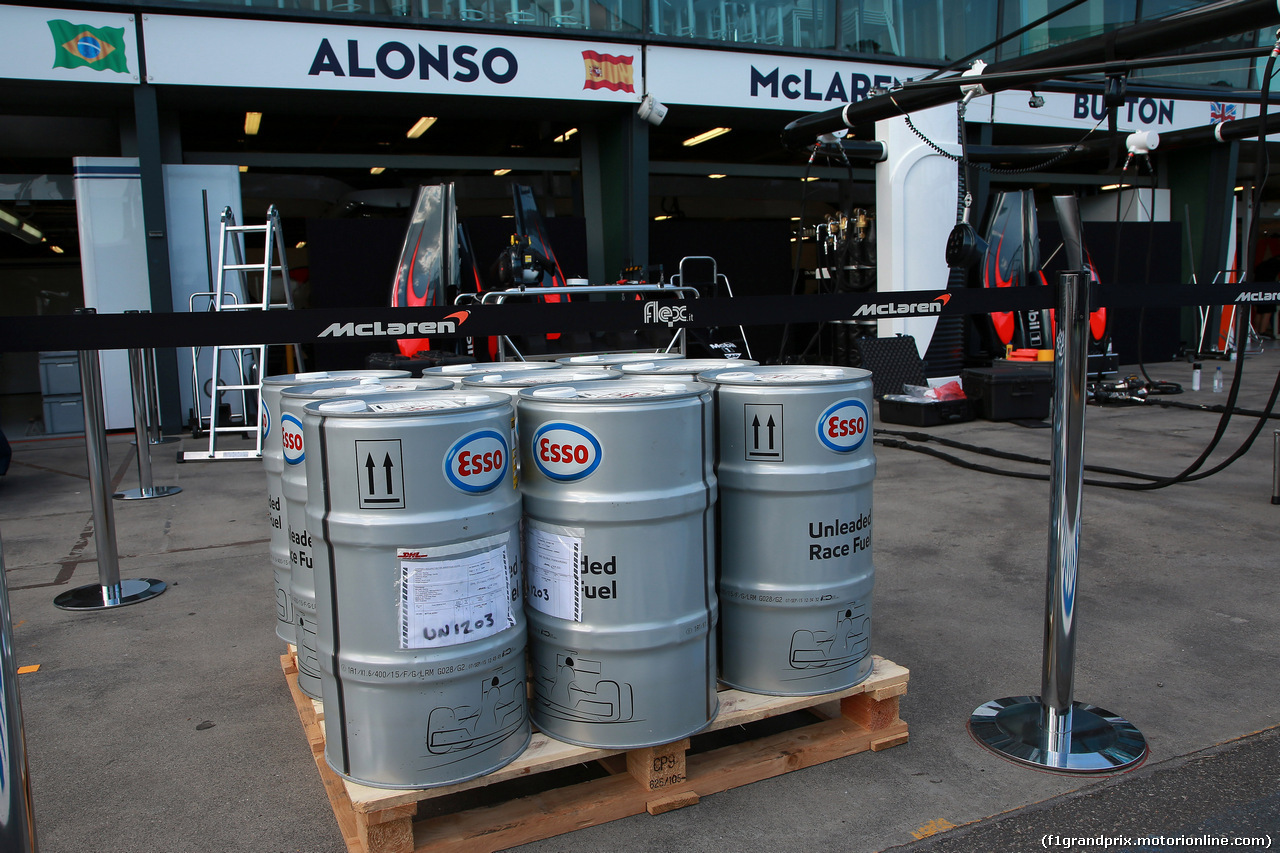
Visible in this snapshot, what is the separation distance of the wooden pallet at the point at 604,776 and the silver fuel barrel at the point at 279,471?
0.27 metres

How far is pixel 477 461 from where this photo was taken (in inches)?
74.9

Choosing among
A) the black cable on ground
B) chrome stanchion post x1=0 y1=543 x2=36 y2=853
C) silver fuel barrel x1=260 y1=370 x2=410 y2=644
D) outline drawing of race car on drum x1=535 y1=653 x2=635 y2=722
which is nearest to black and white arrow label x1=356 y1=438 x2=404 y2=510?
outline drawing of race car on drum x1=535 y1=653 x2=635 y2=722

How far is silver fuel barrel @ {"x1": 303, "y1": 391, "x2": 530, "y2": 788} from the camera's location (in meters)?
1.85

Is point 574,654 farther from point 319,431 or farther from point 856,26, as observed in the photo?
point 856,26

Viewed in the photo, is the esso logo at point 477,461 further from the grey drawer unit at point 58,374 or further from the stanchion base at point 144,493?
the grey drawer unit at point 58,374

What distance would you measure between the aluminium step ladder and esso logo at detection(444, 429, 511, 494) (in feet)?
19.9

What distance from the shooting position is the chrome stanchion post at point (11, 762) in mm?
884

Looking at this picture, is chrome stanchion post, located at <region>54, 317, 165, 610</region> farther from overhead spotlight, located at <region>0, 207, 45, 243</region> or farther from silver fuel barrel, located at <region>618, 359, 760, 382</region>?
overhead spotlight, located at <region>0, 207, 45, 243</region>

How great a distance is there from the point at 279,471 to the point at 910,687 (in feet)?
6.90

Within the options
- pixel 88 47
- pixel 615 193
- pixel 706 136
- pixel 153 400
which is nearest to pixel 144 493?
pixel 153 400

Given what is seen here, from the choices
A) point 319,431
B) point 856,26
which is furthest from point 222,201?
point 319,431

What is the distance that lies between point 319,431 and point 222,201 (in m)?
8.74

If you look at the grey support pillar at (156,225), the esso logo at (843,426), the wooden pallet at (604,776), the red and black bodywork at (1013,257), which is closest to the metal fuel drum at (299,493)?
the wooden pallet at (604,776)

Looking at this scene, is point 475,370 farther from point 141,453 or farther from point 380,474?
point 141,453
